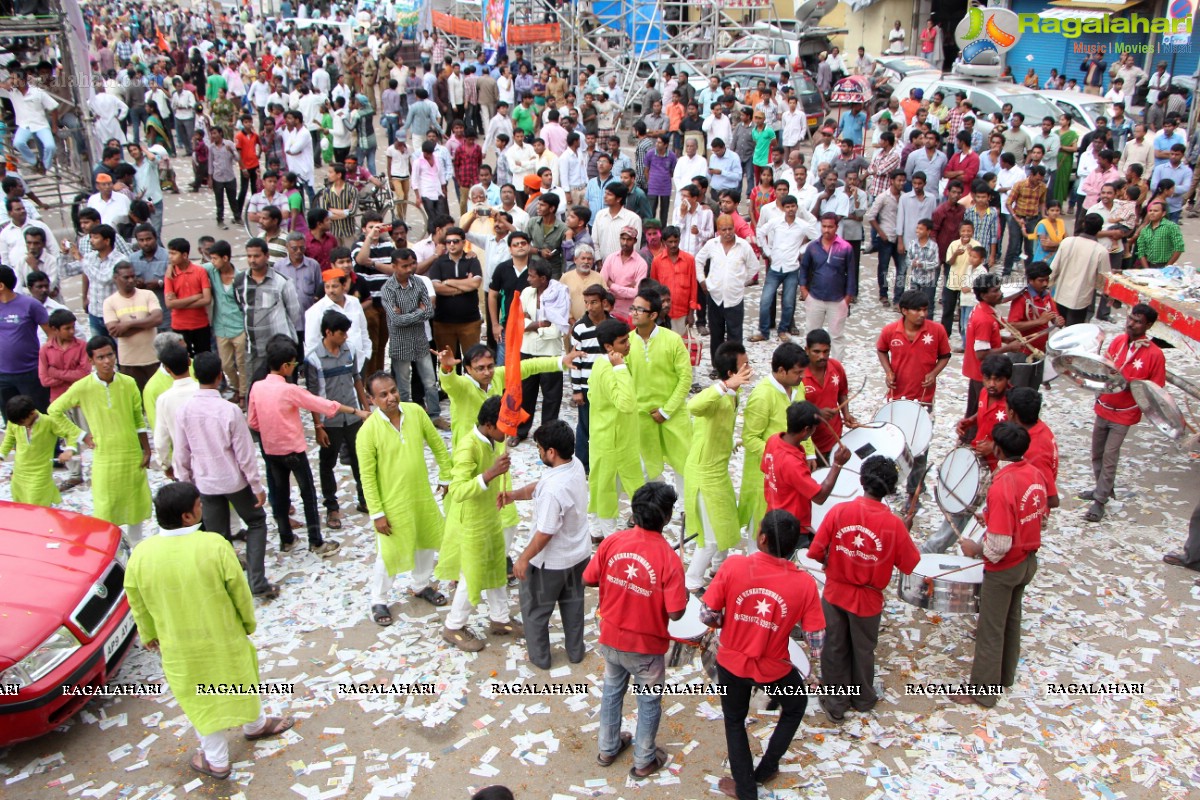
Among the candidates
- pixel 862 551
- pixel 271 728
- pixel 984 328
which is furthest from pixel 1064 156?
pixel 271 728

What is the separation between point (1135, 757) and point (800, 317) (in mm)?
7623

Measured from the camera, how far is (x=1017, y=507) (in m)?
5.32

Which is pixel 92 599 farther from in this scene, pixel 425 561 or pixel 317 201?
pixel 317 201

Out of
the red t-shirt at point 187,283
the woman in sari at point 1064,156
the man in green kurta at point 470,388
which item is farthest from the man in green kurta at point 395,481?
the woman in sari at point 1064,156

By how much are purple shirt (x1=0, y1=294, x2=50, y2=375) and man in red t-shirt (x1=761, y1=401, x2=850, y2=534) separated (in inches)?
244

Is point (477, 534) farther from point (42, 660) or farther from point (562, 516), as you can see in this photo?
point (42, 660)

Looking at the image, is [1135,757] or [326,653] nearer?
[1135,757]

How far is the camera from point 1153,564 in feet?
23.7

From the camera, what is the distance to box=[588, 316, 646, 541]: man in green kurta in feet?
22.2

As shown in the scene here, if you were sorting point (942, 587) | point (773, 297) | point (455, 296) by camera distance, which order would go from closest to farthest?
point (942, 587) → point (455, 296) → point (773, 297)

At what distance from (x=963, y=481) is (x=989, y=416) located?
580mm

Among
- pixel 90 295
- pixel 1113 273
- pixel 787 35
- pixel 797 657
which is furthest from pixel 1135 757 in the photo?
pixel 787 35

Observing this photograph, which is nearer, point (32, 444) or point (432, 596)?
point (432, 596)

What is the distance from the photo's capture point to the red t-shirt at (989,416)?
673 cm
